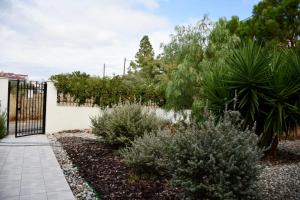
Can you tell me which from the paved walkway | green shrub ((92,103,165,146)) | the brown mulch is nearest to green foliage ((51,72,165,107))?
the paved walkway

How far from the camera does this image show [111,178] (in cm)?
621

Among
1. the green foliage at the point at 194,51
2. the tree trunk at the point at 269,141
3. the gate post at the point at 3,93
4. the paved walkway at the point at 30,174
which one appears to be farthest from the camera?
the green foliage at the point at 194,51

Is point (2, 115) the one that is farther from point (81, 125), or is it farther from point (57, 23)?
point (57, 23)

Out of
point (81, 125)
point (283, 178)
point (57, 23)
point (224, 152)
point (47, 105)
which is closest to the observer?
point (224, 152)

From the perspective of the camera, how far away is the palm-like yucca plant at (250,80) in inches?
301

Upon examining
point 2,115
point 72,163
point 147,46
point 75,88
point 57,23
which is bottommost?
point 72,163

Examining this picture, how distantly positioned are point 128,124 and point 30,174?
270 cm

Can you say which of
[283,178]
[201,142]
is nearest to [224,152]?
[201,142]

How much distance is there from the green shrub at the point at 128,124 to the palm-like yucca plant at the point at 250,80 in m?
2.11

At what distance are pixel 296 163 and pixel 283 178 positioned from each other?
5.68 ft

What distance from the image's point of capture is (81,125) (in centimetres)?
1473

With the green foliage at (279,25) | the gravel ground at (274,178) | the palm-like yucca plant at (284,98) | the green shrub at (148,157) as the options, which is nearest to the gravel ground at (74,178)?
the gravel ground at (274,178)

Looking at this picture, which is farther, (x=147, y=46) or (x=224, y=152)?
(x=147, y=46)

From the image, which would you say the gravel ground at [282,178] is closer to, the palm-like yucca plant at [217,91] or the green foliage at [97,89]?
the palm-like yucca plant at [217,91]
